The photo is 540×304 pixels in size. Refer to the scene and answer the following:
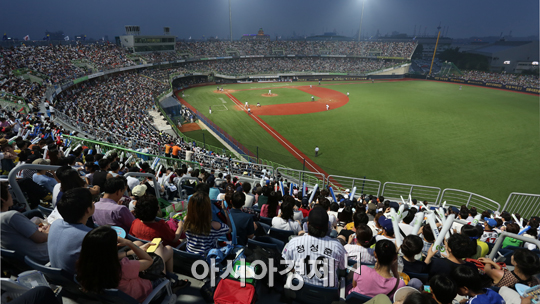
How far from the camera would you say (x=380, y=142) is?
26.7 metres

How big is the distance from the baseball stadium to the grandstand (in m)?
0.07

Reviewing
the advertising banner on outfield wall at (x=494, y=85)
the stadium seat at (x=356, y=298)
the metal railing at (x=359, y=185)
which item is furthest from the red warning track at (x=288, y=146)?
the advertising banner on outfield wall at (x=494, y=85)

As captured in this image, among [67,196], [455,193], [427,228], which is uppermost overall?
[67,196]

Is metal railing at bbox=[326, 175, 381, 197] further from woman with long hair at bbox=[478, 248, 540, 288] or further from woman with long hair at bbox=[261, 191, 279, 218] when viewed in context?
woman with long hair at bbox=[478, 248, 540, 288]

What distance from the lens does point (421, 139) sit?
89.9 ft

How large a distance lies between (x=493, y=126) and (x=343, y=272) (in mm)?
38647

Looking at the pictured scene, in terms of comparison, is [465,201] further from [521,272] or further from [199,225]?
[199,225]

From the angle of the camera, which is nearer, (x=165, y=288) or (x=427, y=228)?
(x=165, y=288)

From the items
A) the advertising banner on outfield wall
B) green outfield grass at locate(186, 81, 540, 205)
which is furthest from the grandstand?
green outfield grass at locate(186, 81, 540, 205)

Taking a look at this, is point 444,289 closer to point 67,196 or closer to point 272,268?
point 272,268

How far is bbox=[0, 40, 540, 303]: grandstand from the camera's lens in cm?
415

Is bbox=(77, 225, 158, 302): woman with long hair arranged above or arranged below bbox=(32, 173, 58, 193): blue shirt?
above

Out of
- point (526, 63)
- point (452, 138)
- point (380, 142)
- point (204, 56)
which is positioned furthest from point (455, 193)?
point (526, 63)

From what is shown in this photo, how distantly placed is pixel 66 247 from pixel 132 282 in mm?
915
